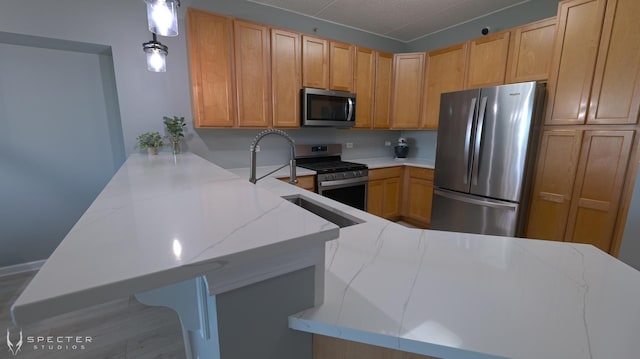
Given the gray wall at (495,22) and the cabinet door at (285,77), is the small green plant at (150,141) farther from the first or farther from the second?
the gray wall at (495,22)


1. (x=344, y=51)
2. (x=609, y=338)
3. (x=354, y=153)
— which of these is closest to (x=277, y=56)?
(x=344, y=51)

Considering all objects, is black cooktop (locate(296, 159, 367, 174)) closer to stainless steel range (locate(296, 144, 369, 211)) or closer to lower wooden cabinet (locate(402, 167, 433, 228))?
stainless steel range (locate(296, 144, 369, 211))

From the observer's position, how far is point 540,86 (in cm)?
232

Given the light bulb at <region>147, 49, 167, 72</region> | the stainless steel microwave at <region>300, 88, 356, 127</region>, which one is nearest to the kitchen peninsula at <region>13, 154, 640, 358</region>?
the light bulb at <region>147, 49, 167, 72</region>

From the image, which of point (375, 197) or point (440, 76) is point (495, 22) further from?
point (375, 197)

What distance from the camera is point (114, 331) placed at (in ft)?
6.07

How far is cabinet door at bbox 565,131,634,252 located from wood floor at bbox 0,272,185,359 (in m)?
3.22

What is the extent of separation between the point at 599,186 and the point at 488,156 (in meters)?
0.81

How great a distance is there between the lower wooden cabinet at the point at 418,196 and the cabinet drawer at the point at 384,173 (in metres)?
0.14

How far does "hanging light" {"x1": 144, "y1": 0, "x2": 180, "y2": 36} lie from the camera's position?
1.31 metres

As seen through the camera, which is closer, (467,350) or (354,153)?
(467,350)

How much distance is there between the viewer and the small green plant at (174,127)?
2.58 meters

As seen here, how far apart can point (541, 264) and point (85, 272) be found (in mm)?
1196

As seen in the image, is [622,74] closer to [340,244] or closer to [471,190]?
[471,190]
